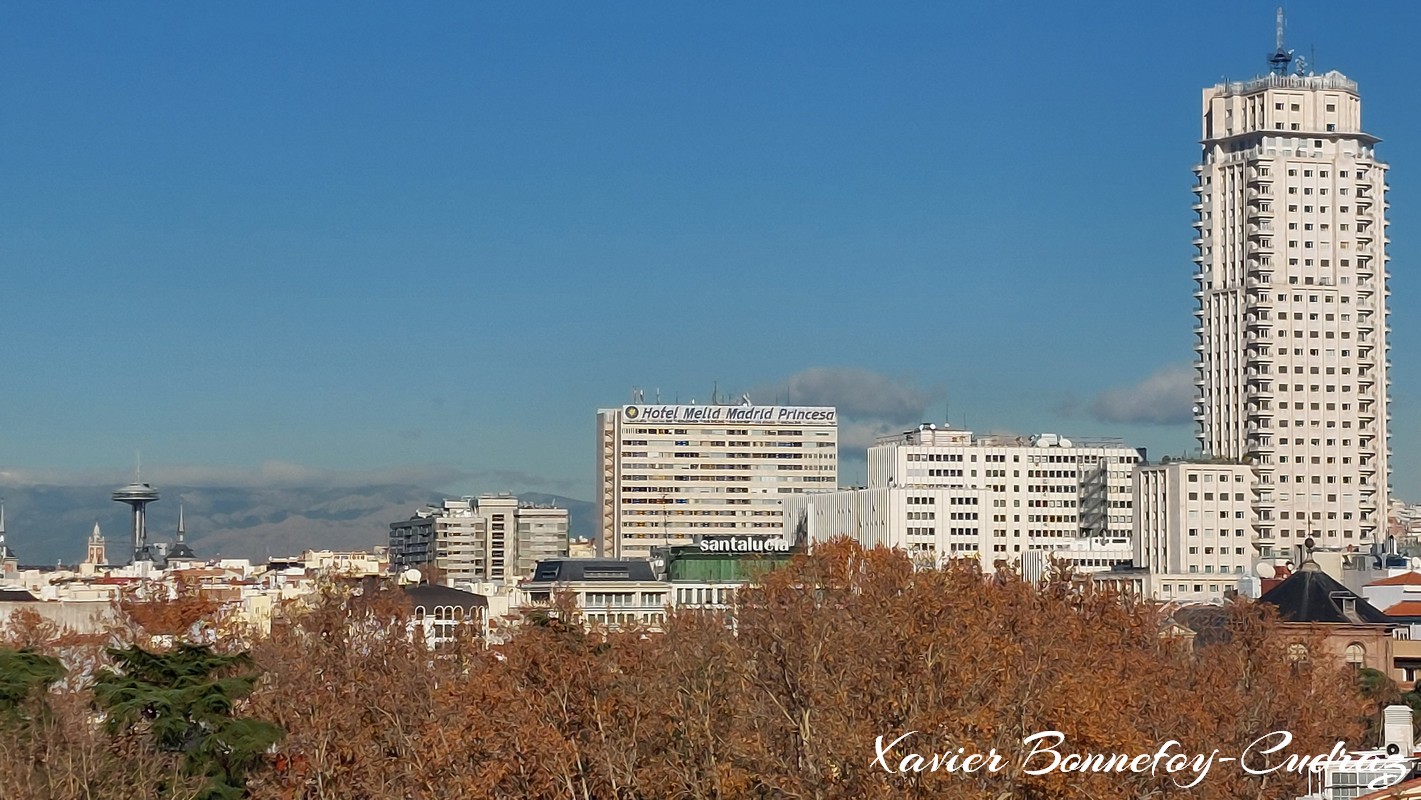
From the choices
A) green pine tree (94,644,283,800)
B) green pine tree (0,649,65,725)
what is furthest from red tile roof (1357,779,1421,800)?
green pine tree (0,649,65,725)

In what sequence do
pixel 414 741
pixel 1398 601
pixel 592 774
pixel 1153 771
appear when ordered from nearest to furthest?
pixel 1153 771 → pixel 592 774 → pixel 414 741 → pixel 1398 601

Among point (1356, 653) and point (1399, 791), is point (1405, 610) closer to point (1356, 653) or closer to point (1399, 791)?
point (1356, 653)

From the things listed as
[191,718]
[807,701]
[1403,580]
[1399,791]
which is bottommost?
[1399,791]

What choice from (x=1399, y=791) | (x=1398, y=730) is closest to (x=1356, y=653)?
(x=1398, y=730)

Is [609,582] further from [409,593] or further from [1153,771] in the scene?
[1153,771]

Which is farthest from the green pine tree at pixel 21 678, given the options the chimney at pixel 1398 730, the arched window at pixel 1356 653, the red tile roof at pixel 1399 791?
the arched window at pixel 1356 653

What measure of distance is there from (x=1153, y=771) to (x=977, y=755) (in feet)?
24.7

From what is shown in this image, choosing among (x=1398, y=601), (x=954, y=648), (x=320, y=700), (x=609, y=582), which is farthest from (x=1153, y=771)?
(x=609, y=582)

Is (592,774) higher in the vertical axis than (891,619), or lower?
lower

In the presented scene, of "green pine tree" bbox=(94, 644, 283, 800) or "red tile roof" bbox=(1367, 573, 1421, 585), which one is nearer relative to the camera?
"green pine tree" bbox=(94, 644, 283, 800)

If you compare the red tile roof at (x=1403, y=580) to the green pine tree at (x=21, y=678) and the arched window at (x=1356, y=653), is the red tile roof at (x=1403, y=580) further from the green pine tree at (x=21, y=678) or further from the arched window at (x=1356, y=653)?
the green pine tree at (x=21, y=678)

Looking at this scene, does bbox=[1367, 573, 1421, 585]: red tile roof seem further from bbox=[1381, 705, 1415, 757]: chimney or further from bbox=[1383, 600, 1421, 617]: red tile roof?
bbox=[1381, 705, 1415, 757]: chimney

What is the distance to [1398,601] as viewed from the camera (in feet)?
526

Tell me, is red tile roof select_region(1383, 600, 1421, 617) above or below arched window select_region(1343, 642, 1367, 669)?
above
